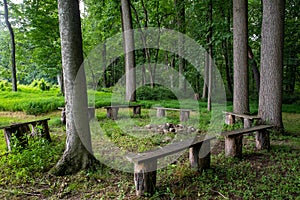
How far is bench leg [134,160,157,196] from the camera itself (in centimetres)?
240

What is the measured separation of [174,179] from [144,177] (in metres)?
0.59

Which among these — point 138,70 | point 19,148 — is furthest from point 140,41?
point 19,148

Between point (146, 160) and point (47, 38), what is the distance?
10670mm

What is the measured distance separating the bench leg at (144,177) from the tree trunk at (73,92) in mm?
1082

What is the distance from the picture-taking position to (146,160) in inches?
93.3

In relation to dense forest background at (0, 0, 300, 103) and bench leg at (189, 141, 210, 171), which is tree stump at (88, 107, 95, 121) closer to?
bench leg at (189, 141, 210, 171)

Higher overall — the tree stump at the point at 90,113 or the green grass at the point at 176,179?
the tree stump at the point at 90,113

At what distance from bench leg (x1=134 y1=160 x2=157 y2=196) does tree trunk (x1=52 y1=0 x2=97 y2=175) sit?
1.08 metres

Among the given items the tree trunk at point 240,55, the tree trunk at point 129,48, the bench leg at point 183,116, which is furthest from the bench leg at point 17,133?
the tree trunk at point 240,55

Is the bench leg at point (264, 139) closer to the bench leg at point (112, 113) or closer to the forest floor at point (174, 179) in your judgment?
the forest floor at point (174, 179)

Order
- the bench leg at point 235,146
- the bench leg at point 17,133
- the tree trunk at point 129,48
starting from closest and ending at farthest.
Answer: the bench leg at point 235,146, the bench leg at point 17,133, the tree trunk at point 129,48

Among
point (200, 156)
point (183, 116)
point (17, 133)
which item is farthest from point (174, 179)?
point (183, 116)

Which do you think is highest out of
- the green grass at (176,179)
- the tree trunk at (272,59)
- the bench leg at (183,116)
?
the tree trunk at (272,59)

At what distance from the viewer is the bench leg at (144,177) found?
2396mm
